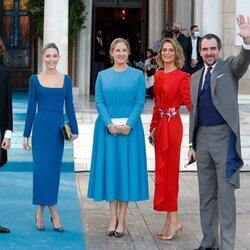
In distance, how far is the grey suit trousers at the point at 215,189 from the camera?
5.81 meters

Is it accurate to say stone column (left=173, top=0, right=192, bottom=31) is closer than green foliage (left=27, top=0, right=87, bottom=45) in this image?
No

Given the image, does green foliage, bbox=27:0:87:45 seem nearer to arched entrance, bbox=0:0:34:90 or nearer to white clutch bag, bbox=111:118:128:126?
arched entrance, bbox=0:0:34:90

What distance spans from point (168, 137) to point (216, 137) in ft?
3.06

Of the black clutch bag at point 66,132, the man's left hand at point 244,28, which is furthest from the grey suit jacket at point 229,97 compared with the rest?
the black clutch bag at point 66,132

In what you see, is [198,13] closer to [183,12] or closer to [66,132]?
[183,12]

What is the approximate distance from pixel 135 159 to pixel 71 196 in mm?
2252

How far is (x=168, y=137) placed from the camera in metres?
6.77

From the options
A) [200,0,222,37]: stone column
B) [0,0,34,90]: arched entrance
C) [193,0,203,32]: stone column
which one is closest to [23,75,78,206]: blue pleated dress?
[200,0,222,37]: stone column

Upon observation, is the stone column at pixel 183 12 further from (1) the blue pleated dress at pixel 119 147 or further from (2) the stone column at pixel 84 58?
(1) the blue pleated dress at pixel 119 147

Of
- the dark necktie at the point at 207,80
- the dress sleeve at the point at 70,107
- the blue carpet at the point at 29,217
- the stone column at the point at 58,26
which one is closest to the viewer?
the dark necktie at the point at 207,80

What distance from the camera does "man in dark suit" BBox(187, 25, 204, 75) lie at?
1570 centimetres

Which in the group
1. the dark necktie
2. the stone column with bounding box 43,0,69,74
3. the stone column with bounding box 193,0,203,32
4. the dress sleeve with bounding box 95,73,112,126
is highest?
the stone column with bounding box 193,0,203,32

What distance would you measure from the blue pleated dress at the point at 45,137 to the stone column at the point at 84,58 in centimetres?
1194

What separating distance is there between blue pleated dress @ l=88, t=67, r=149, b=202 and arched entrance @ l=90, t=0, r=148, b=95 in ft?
41.2
